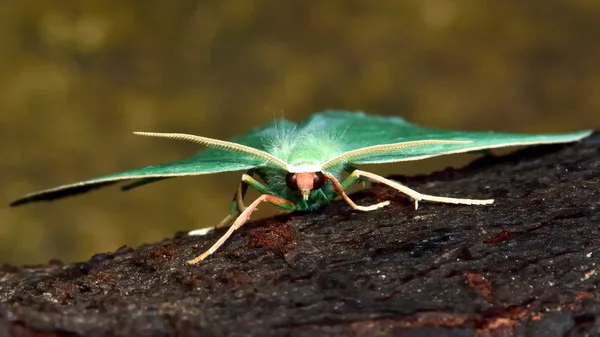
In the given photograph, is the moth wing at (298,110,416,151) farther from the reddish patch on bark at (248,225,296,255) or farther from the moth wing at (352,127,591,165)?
the reddish patch on bark at (248,225,296,255)

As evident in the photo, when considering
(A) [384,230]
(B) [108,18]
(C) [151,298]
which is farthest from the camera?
(B) [108,18]

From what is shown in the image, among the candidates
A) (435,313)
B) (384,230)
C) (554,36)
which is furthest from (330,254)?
(554,36)

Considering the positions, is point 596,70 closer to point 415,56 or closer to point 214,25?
point 415,56

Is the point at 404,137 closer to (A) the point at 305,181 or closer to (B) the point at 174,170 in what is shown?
(A) the point at 305,181

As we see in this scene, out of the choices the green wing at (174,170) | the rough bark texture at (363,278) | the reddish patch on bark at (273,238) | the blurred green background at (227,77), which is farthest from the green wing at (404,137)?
A: the blurred green background at (227,77)

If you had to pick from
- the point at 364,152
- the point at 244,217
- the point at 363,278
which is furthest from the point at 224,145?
A: the point at 363,278
